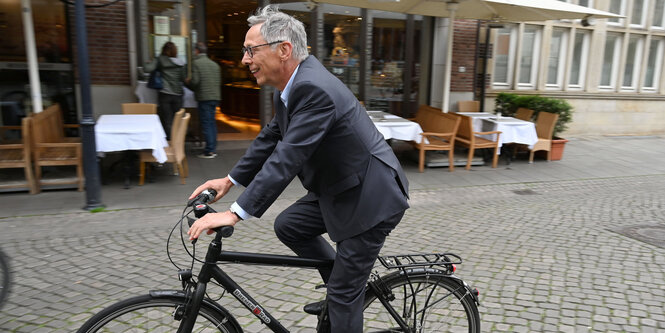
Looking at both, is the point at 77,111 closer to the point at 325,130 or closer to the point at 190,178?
the point at 190,178

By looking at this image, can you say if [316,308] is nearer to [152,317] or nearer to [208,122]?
[152,317]

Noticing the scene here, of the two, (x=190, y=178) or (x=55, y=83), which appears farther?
(x=55, y=83)

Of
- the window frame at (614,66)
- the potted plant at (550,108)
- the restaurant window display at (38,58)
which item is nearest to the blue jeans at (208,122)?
the restaurant window display at (38,58)

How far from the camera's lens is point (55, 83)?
29.6 ft

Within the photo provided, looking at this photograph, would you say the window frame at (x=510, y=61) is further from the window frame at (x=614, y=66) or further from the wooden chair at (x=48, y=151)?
the wooden chair at (x=48, y=151)

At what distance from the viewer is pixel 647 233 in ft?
19.0

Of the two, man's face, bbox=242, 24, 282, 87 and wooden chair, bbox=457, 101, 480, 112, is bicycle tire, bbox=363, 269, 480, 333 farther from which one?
wooden chair, bbox=457, 101, 480, 112

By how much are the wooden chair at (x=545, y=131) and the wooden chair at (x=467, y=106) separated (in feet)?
5.56

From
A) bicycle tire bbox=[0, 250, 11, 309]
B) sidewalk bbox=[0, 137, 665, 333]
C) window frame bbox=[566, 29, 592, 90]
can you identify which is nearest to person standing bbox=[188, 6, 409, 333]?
sidewalk bbox=[0, 137, 665, 333]

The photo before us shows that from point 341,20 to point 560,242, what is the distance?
6968mm

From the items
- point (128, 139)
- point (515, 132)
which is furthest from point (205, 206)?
point (515, 132)

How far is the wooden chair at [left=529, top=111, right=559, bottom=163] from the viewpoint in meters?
9.66

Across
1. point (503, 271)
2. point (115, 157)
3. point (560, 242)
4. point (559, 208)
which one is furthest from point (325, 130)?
point (115, 157)

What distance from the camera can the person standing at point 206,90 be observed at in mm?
8742
